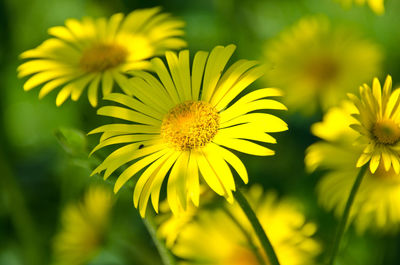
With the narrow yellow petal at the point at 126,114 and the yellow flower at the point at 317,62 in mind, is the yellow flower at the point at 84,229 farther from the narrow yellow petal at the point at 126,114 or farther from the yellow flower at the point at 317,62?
the yellow flower at the point at 317,62

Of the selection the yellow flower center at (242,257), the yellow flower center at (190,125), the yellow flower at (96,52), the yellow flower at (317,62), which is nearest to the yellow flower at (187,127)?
the yellow flower center at (190,125)

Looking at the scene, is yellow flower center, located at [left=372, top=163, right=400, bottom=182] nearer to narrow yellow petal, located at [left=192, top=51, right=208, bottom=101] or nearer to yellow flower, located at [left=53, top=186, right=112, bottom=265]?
narrow yellow petal, located at [left=192, top=51, right=208, bottom=101]

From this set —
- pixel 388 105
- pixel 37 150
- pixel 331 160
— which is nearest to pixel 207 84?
pixel 388 105

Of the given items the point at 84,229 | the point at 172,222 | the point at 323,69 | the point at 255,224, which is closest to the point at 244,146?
the point at 255,224

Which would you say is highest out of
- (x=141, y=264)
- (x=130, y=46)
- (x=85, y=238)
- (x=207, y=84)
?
(x=130, y=46)

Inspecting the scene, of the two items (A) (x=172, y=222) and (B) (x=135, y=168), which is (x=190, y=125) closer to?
(B) (x=135, y=168)

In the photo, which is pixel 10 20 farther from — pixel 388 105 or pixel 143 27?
pixel 388 105

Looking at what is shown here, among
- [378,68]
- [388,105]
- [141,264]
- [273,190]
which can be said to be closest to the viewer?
[388,105]
